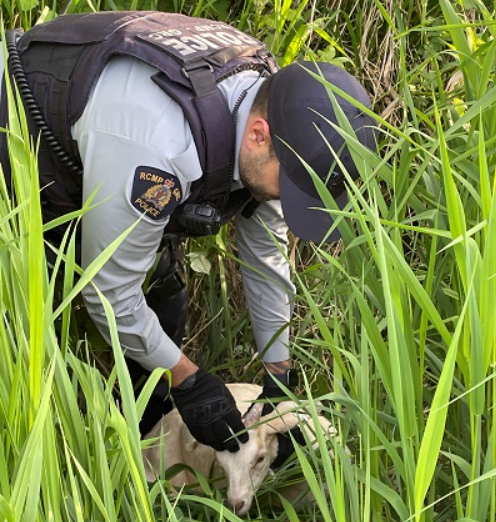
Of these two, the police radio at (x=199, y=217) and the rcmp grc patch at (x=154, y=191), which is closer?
the rcmp grc patch at (x=154, y=191)

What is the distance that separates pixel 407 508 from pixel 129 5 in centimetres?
192

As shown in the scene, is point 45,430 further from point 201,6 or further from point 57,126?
point 201,6

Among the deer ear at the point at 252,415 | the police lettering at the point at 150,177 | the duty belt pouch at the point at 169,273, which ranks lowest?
the deer ear at the point at 252,415

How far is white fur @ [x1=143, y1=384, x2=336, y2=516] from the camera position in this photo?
7.61 feet

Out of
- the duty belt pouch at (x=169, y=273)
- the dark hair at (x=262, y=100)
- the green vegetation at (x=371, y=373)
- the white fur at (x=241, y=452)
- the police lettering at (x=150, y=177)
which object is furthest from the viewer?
the duty belt pouch at (x=169, y=273)

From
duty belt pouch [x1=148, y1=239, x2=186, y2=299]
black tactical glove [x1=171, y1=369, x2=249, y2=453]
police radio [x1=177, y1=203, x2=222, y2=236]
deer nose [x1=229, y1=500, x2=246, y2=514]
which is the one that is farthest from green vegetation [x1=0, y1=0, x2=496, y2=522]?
duty belt pouch [x1=148, y1=239, x2=186, y2=299]

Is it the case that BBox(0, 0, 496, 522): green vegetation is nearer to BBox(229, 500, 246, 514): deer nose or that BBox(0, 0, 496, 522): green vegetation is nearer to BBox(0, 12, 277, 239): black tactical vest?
BBox(229, 500, 246, 514): deer nose

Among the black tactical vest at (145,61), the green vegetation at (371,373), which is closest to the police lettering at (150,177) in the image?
the black tactical vest at (145,61)

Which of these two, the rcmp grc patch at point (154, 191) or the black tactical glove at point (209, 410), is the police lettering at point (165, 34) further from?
the black tactical glove at point (209, 410)

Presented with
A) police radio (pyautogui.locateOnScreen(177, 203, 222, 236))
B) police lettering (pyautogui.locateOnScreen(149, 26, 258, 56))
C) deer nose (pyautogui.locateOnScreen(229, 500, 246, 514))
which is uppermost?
police lettering (pyautogui.locateOnScreen(149, 26, 258, 56))

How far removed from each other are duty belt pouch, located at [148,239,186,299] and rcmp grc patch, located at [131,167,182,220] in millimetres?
526

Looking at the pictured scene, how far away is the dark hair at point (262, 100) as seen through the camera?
2.21m

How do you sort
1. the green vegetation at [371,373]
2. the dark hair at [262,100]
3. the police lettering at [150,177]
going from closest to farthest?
the green vegetation at [371,373]
the police lettering at [150,177]
the dark hair at [262,100]

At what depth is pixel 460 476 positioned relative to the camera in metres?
1.68
